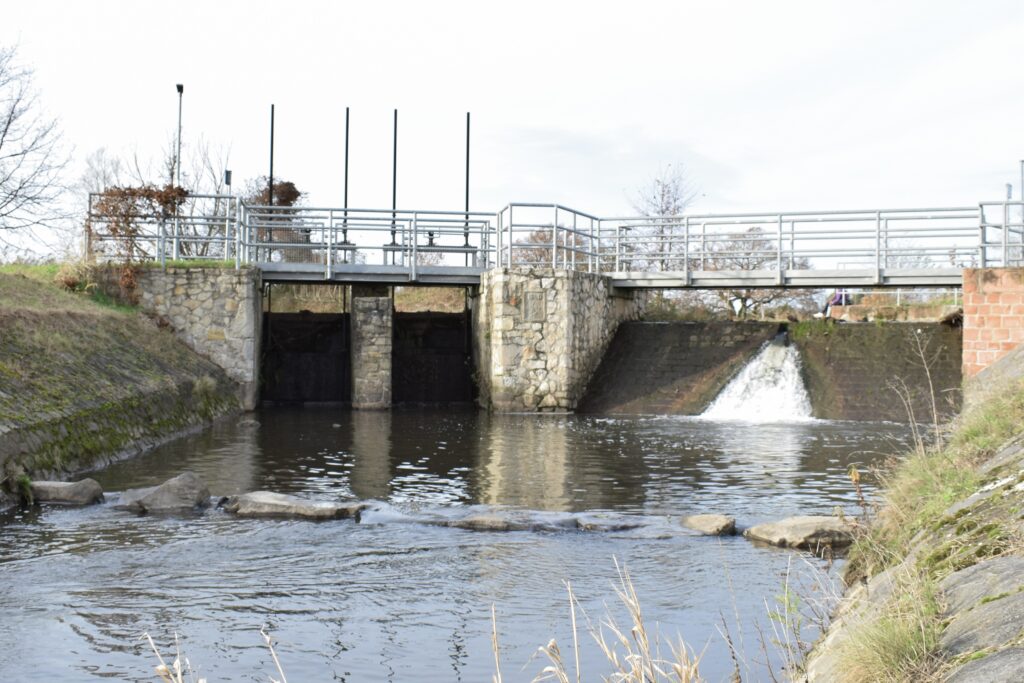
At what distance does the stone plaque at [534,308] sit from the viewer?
22.4 m

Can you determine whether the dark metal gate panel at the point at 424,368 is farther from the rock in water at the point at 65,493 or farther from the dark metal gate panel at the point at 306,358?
the rock in water at the point at 65,493

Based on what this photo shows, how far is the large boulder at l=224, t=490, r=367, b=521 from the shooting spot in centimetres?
1018

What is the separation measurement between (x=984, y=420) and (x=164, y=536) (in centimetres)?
667

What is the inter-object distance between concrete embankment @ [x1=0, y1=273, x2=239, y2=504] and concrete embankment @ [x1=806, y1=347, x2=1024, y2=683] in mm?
8269

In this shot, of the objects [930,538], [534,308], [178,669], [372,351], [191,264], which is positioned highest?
[191,264]

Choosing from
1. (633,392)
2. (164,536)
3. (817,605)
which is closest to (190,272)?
(633,392)

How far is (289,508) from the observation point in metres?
10.3

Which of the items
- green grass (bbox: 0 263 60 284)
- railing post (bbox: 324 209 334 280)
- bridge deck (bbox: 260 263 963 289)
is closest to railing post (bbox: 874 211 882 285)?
bridge deck (bbox: 260 263 963 289)

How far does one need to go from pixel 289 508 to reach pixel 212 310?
13861 millimetres

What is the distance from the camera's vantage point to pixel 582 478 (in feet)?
42.9

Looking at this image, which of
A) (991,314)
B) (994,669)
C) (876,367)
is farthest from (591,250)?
(994,669)

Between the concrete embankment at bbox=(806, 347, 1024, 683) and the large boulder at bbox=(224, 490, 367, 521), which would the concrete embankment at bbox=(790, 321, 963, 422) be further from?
the concrete embankment at bbox=(806, 347, 1024, 683)

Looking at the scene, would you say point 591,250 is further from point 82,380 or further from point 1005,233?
point 82,380

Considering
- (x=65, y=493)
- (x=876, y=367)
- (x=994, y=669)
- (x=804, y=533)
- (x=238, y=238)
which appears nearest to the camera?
(x=994, y=669)
